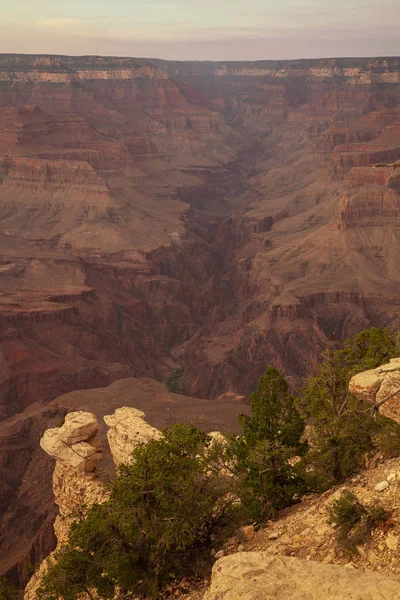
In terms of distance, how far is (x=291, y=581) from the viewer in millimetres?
14898

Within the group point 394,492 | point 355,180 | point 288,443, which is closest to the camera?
point 394,492

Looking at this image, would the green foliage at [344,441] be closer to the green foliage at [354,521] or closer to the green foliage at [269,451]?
the green foliage at [269,451]

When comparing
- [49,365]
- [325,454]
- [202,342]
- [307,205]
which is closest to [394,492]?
[325,454]

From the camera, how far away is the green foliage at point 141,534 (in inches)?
838

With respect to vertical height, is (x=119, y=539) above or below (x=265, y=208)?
above

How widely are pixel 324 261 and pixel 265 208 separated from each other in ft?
186

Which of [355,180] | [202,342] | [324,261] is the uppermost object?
[355,180]

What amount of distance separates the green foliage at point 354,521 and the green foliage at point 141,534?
496 cm

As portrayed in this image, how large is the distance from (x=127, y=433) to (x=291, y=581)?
58.3 ft

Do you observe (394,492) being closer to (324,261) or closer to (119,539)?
(119,539)

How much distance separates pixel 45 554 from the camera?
41.7 meters

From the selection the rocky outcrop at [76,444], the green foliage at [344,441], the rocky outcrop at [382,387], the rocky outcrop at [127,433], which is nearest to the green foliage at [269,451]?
the green foliage at [344,441]

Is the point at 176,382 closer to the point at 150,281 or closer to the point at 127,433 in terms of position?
the point at 150,281

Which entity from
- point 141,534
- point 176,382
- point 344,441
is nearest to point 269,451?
point 344,441
